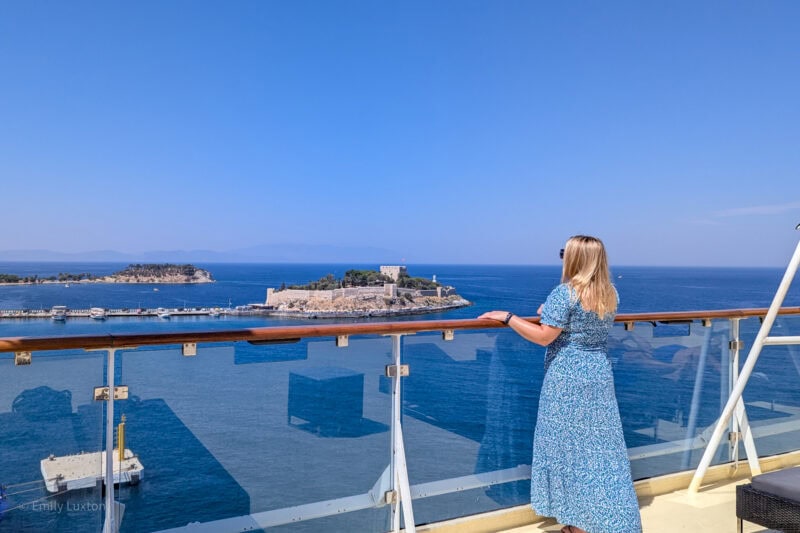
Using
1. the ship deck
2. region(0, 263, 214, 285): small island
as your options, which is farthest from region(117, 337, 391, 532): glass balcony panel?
region(0, 263, 214, 285): small island

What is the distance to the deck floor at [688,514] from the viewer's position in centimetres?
249

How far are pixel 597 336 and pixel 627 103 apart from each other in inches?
1256

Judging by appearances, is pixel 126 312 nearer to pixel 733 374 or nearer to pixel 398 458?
pixel 398 458

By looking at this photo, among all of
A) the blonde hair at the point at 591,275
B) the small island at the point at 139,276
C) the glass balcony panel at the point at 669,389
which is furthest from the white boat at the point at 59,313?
the blonde hair at the point at 591,275

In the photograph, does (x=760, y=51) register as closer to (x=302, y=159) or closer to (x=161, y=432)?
(x=161, y=432)

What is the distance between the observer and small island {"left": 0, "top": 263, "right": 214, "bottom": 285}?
269 feet

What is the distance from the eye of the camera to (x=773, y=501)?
2.04m

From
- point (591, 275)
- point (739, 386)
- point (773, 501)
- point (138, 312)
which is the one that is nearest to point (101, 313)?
point (138, 312)

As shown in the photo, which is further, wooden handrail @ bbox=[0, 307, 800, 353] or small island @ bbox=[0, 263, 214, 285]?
small island @ bbox=[0, 263, 214, 285]

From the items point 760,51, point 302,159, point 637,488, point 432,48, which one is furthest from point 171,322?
point 637,488

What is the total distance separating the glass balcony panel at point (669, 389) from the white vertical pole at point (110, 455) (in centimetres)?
226

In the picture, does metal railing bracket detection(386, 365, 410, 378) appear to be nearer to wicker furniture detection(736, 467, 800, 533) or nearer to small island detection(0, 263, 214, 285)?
wicker furniture detection(736, 467, 800, 533)

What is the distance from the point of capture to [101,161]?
53.8m

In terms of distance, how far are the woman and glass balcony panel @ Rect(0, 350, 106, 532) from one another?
4.95 feet
